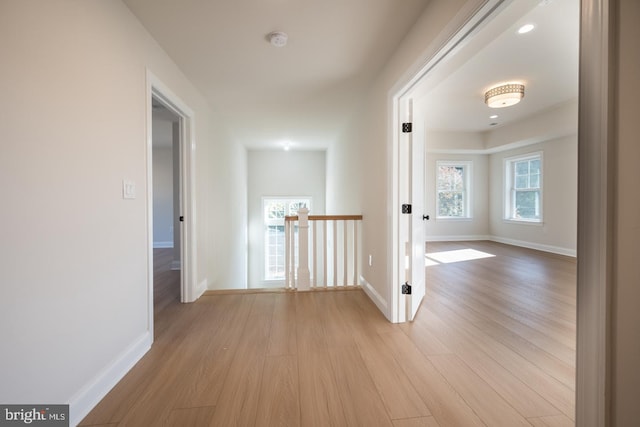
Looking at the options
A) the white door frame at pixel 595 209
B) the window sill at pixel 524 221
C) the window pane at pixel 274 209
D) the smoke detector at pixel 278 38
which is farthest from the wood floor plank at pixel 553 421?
the window pane at pixel 274 209

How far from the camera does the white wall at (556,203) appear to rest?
4941 millimetres

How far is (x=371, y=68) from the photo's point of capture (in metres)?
2.53

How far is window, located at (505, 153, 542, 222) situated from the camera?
5.68 metres

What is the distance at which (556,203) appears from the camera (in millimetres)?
5227

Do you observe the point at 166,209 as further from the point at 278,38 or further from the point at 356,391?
the point at 356,391

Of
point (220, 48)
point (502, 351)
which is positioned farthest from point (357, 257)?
point (220, 48)

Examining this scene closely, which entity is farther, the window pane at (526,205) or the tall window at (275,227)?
the tall window at (275,227)

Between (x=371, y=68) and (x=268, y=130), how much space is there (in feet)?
9.01

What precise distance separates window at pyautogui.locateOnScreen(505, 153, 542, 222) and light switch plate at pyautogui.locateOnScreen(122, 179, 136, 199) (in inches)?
280

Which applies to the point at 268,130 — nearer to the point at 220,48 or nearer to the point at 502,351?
the point at 220,48

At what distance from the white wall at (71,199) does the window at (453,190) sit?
664cm

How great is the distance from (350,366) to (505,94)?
12.8 ft

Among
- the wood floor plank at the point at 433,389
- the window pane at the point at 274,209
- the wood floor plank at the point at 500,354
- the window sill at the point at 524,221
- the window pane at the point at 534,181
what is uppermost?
the window pane at the point at 534,181

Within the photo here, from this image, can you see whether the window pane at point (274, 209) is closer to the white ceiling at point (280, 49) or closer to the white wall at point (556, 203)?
the white ceiling at point (280, 49)
